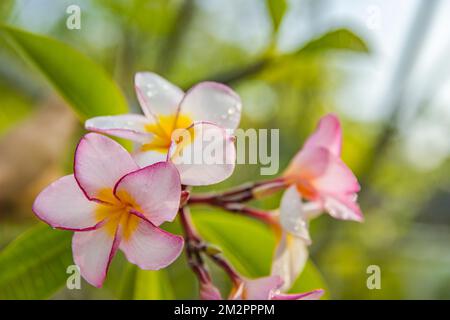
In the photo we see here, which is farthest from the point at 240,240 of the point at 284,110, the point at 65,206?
the point at 284,110

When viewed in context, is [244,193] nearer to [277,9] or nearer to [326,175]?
[326,175]

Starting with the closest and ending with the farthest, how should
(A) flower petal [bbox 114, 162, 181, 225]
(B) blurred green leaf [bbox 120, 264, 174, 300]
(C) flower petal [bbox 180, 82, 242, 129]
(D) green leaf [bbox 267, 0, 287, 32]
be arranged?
(A) flower petal [bbox 114, 162, 181, 225], (C) flower petal [bbox 180, 82, 242, 129], (B) blurred green leaf [bbox 120, 264, 174, 300], (D) green leaf [bbox 267, 0, 287, 32]

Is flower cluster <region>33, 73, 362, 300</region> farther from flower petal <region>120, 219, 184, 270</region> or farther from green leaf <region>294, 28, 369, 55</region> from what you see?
green leaf <region>294, 28, 369, 55</region>

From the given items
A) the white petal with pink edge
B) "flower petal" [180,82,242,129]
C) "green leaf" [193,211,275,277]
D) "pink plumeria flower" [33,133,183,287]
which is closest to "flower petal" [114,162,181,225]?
"pink plumeria flower" [33,133,183,287]

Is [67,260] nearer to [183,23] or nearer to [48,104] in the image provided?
[48,104]

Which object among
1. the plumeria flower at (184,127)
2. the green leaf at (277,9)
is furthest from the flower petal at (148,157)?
the green leaf at (277,9)

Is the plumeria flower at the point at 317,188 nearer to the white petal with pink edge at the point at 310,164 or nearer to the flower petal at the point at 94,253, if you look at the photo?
the white petal with pink edge at the point at 310,164
